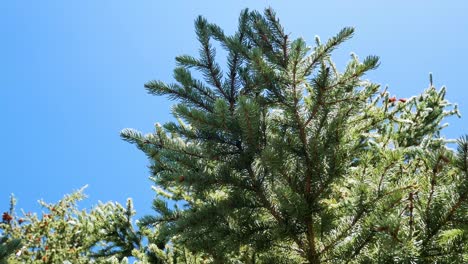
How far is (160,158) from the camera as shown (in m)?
4.23

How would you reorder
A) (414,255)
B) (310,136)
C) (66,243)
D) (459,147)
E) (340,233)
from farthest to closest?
1. (66,243)
2. (310,136)
3. (340,233)
4. (414,255)
5. (459,147)

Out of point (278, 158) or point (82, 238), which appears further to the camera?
point (82, 238)

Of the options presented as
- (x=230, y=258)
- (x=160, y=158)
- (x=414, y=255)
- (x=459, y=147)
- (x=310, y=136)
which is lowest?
(x=414, y=255)

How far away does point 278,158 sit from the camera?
3.59 meters

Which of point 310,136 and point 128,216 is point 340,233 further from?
point 128,216

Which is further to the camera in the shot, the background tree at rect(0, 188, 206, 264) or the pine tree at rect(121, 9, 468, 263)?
the background tree at rect(0, 188, 206, 264)

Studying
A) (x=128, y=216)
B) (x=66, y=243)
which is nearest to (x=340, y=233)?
(x=128, y=216)

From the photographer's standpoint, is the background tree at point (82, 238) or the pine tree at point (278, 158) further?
the background tree at point (82, 238)

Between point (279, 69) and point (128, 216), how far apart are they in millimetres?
3608

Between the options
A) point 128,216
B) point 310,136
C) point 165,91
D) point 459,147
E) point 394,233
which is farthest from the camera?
point 128,216

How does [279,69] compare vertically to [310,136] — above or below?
above

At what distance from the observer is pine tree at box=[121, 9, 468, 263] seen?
3.45 metres

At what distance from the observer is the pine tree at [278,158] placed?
11.3ft

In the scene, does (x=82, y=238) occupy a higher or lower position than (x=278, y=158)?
higher
